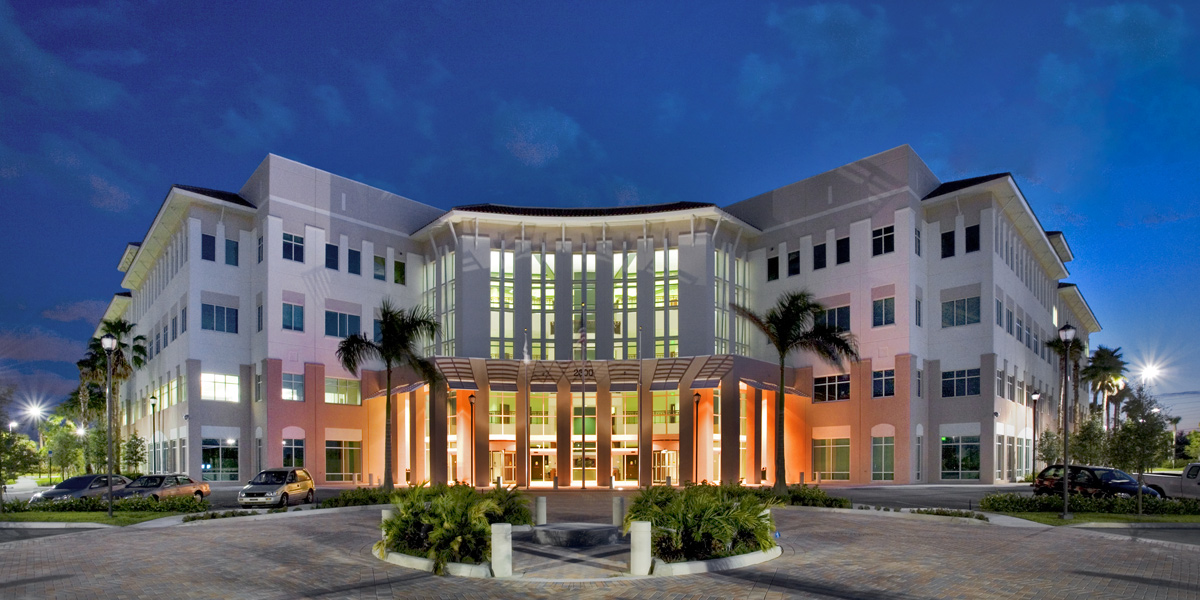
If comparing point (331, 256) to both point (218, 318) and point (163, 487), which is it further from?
point (163, 487)

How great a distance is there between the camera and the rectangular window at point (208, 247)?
2073 inches

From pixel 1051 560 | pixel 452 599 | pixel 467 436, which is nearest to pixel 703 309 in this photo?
pixel 467 436

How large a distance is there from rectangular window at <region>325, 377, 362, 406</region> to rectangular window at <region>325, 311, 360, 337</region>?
3.13 metres

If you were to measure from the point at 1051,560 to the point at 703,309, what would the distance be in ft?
139

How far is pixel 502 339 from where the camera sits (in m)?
58.8

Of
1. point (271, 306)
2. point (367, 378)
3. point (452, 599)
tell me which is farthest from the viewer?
point (367, 378)

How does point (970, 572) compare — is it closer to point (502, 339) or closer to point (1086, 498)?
point (1086, 498)

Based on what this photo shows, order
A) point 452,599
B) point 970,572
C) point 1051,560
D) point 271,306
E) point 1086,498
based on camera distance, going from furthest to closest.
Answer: point 271,306 < point 1086,498 < point 1051,560 < point 970,572 < point 452,599

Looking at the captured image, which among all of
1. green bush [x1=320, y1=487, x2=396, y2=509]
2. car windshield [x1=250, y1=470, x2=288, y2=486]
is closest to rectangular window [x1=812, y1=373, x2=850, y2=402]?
green bush [x1=320, y1=487, x2=396, y2=509]

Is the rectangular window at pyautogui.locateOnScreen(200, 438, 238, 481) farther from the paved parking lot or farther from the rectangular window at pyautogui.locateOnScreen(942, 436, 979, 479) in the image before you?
the rectangular window at pyautogui.locateOnScreen(942, 436, 979, 479)

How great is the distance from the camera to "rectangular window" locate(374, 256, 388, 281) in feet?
195

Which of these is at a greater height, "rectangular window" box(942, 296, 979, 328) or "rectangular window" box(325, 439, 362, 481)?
"rectangular window" box(942, 296, 979, 328)

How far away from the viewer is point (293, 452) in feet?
173

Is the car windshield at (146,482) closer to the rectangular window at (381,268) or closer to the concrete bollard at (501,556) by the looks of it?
the concrete bollard at (501,556)
